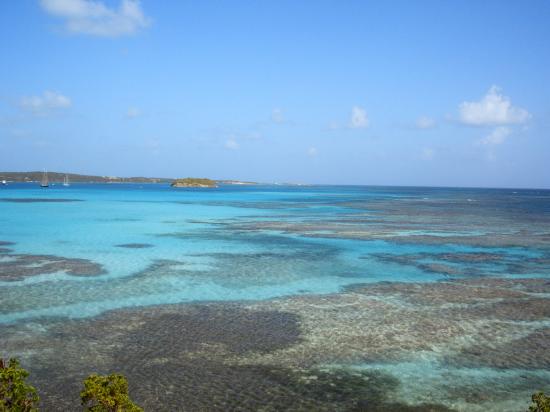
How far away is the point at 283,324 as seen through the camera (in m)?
14.0

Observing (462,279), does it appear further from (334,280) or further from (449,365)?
(449,365)

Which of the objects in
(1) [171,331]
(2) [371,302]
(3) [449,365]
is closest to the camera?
(3) [449,365]

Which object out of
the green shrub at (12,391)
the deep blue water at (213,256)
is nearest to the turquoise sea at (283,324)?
the deep blue water at (213,256)

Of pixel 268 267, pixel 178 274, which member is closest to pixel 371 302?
pixel 268 267

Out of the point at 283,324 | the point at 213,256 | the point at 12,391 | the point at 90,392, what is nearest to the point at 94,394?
the point at 90,392

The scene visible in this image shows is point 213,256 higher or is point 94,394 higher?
point 94,394

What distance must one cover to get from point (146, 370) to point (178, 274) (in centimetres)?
1045

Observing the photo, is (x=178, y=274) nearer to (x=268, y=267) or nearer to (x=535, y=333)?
(x=268, y=267)

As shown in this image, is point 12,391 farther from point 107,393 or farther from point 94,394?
point 107,393

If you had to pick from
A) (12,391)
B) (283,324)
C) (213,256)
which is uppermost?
(12,391)

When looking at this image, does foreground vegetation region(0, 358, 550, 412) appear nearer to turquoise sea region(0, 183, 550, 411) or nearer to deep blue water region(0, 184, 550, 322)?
turquoise sea region(0, 183, 550, 411)

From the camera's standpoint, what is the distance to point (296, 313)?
15.2 m

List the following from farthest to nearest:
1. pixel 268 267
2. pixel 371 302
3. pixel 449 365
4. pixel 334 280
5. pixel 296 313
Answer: pixel 268 267 → pixel 334 280 → pixel 371 302 → pixel 296 313 → pixel 449 365

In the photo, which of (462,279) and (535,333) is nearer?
(535,333)
